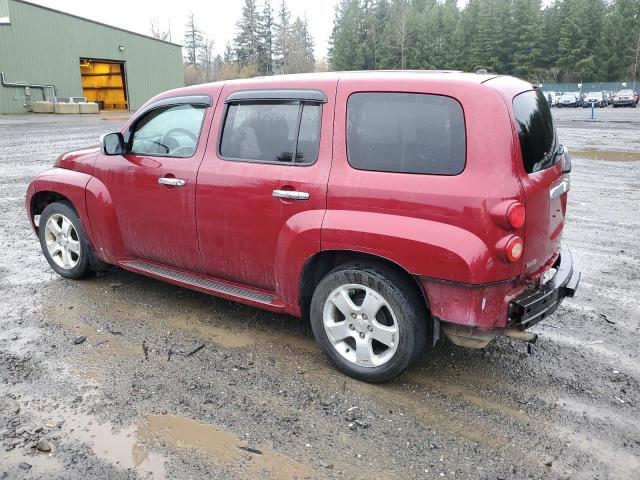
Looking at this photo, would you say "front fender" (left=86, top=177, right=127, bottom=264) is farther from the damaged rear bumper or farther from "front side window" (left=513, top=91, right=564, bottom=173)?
"front side window" (left=513, top=91, right=564, bottom=173)

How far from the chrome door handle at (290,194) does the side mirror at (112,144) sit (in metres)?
1.75

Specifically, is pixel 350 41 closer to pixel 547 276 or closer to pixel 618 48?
pixel 618 48

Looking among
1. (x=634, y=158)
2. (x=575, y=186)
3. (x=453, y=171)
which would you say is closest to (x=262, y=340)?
(x=453, y=171)

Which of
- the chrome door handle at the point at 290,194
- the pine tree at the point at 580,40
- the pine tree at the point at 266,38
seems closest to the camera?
the chrome door handle at the point at 290,194

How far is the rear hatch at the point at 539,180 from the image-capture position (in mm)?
3090

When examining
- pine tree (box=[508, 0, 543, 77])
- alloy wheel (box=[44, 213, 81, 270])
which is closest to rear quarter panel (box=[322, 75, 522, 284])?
alloy wheel (box=[44, 213, 81, 270])

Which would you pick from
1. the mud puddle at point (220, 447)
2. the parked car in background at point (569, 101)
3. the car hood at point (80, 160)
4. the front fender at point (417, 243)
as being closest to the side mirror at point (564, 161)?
the front fender at point (417, 243)

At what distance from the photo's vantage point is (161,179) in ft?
14.0

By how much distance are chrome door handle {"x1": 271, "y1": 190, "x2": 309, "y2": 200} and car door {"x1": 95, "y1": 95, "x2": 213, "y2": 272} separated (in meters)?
0.82

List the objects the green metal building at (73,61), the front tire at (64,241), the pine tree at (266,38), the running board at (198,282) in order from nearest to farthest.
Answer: the running board at (198,282) < the front tire at (64,241) < the green metal building at (73,61) < the pine tree at (266,38)

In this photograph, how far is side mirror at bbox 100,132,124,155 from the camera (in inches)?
179

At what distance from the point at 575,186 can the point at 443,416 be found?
28.2 ft

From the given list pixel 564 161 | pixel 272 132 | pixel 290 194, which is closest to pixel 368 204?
pixel 290 194

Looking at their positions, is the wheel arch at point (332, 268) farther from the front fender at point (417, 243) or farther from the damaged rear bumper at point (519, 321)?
the damaged rear bumper at point (519, 321)
